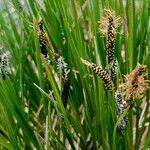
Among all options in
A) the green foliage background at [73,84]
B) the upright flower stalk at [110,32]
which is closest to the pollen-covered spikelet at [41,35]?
the green foliage background at [73,84]

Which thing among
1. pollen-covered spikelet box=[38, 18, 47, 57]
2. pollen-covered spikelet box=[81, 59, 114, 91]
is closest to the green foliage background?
pollen-covered spikelet box=[38, 18, 47, 57]

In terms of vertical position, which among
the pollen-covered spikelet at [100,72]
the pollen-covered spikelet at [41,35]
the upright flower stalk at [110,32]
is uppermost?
the pollen-covered spikelet at [41,35]

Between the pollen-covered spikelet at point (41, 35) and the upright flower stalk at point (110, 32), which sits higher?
the pollen-covered spikelet at point (41, 35)

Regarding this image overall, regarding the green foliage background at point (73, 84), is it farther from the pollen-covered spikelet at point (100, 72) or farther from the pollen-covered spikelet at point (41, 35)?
the pollen-covered spikelet at point (100, 72)

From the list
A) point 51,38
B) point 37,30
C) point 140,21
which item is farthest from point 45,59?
point 140,21

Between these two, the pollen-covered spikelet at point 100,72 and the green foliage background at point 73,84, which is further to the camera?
the green foliage background at point 73,84

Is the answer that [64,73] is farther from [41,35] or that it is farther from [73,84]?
[73,84]

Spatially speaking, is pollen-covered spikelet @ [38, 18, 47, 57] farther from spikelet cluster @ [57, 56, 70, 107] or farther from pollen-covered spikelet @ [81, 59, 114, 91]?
pollen-covered spikelet @ [81, 59, 114, 91]

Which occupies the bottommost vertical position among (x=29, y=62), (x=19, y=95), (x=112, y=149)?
(x=112, y=149)

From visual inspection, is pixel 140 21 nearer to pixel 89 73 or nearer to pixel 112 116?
pixel 89 73
